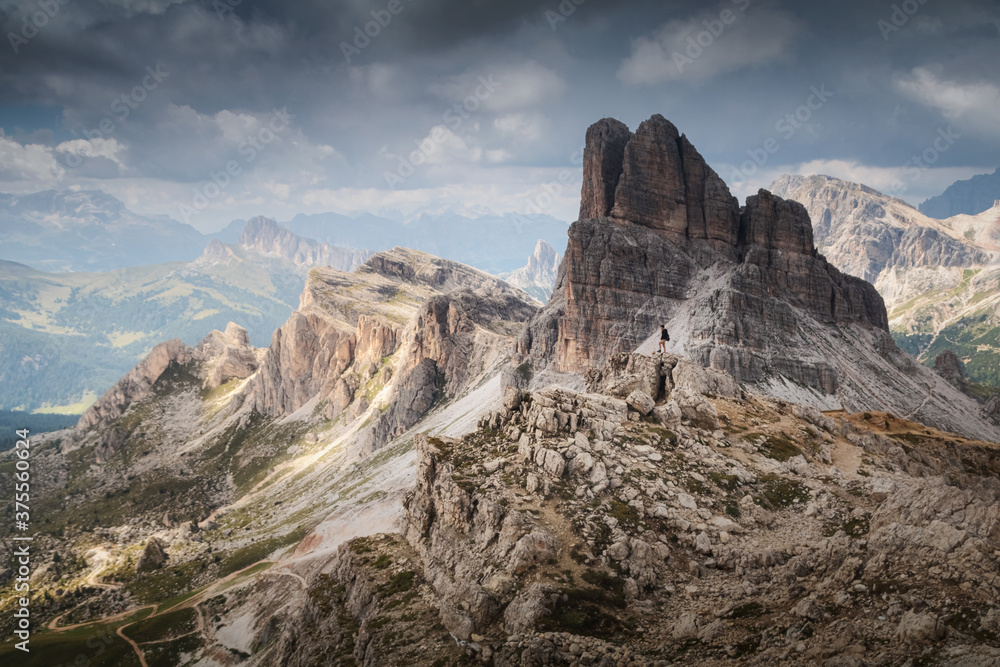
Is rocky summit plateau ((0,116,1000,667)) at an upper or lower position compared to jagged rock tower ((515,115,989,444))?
lower

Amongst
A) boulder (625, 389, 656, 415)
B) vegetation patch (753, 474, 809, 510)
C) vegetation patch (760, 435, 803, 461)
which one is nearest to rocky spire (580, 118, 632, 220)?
boulder (625, 389, 656, 415)

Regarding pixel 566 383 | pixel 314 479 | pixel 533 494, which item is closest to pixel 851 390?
pixel 566 383

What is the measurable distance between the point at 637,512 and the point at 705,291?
11376 cm

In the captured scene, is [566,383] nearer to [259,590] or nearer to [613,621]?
[259,590]

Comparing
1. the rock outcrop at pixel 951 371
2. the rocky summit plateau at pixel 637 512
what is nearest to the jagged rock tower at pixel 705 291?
the rocky summit plateau at pixel 637 512

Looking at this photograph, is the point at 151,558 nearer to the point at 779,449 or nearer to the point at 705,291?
the point at 779,449

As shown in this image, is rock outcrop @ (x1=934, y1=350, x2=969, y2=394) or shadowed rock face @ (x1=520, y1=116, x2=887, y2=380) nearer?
shadowed rock face @ (x1=520, y1=116, x2=887, y2=380)

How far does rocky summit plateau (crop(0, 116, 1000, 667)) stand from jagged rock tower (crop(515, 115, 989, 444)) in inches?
27.8

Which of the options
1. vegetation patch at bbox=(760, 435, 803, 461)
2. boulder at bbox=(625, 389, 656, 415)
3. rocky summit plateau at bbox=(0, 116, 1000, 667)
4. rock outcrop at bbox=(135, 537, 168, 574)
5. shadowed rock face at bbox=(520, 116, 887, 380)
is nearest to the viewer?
rocky summit plateau at bbox=(0, 116, 1000, 667)

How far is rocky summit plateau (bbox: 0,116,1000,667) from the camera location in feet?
69.9

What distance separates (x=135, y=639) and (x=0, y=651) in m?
22.2

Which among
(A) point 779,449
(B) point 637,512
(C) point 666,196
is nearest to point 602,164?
(C) point 666,196

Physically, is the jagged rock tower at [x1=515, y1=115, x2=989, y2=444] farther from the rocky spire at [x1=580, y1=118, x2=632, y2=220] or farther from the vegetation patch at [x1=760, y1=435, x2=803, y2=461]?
the vegetation patch at [x1=760, y1=435, x2=803, y2=461]

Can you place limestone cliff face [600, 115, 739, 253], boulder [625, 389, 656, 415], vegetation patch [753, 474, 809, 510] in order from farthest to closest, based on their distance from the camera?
limestone cliff face [600, 115, 739, 253] < boulder [625, 389, 656, 415] < vegetation patch [753, 474, 809, 510]
